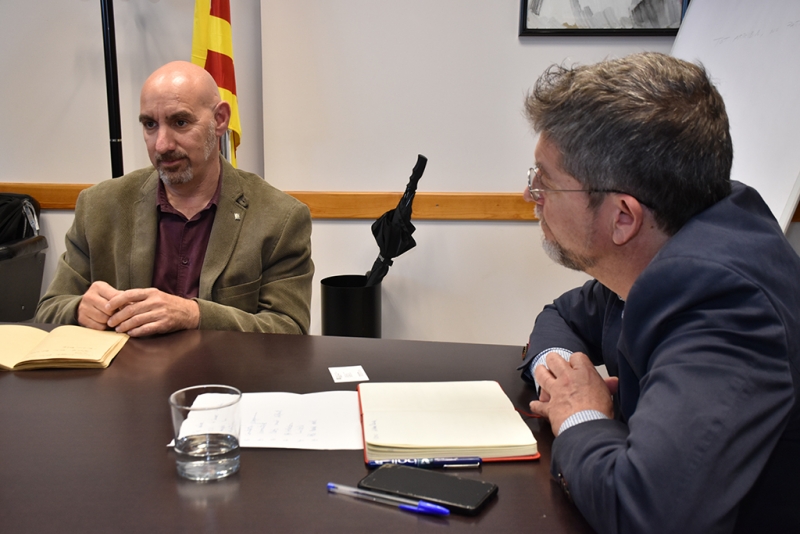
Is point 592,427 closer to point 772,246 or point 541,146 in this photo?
point 772,246

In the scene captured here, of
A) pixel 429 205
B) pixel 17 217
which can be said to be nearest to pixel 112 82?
pixel 17 217

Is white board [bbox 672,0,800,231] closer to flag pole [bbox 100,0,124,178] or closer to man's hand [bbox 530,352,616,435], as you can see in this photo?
man's hand [bbox 530,352,616,435]

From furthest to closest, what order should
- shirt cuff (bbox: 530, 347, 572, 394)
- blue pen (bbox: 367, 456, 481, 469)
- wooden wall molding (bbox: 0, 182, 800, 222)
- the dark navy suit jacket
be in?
wooden wall molding (bbox: 0, 182, 800, 222), shirt cuff (bbox: 530, 347, 572, 394), blue pen (bbox: 367, 456, 481, 469), the dark navy suit jacket

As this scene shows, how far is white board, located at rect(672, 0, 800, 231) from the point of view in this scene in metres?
2.18

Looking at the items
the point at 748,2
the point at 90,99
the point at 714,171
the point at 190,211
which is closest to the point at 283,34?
the point at 90,99

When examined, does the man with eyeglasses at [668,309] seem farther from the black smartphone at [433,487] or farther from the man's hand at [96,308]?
the man's hand at [96,308]

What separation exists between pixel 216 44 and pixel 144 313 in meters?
1.88

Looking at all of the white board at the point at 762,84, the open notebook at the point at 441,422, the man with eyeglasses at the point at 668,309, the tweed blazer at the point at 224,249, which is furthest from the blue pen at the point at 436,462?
the white board at the point at 762,84

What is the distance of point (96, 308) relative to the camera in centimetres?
159

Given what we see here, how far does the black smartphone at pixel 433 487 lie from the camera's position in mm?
834

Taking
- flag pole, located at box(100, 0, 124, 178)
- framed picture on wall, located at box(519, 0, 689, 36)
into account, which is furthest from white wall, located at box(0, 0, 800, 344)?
flag pole, located at box(100, 0, 124, 178)

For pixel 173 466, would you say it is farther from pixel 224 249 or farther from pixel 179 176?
pixel 179 176

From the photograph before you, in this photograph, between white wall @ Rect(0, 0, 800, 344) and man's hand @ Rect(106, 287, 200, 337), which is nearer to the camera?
man's hand @ Rect(106, 287, 200, 337)

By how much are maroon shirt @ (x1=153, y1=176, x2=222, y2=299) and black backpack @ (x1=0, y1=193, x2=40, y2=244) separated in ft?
4.78
